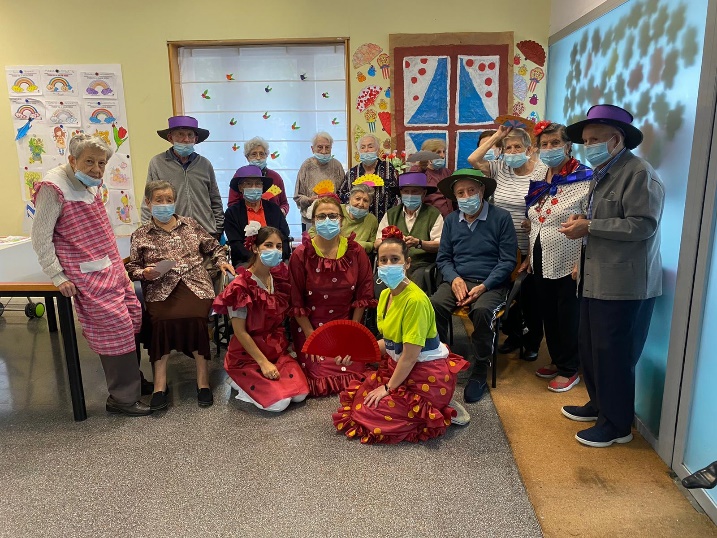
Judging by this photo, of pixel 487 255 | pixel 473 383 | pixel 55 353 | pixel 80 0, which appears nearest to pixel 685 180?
pixel 487 255

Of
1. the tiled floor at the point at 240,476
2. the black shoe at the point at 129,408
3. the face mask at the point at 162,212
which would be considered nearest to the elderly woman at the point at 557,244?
the tiled floor at the point at 240,476

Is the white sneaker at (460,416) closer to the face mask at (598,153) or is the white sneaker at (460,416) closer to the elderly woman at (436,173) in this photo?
the face mask at (598,153)

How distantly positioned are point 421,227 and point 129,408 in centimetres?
209

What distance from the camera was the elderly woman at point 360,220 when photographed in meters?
3.61

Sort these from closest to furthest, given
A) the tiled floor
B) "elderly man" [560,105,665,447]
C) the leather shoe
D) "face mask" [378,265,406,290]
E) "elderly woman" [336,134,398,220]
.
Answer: the leather shoe → the tiled floor → "elderly man" [560,105,665,447] → "face mask" [378,265,406,290] → "elderly woman" [336,134,398,220]

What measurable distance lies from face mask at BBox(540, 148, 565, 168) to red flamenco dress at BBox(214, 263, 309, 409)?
5.12 feet

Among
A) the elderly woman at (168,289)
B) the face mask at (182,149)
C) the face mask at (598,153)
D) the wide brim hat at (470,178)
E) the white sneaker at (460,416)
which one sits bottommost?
the white sneaker at (460,416)

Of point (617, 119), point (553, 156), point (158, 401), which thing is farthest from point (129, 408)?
point (617, 119)

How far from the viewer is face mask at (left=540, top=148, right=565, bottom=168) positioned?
272 centimetres

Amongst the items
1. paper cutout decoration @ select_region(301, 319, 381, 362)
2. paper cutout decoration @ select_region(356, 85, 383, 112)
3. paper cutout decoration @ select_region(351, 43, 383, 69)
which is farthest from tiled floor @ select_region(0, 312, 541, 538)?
paper cutout decoration @ select_region(351, 43, 383, 69)

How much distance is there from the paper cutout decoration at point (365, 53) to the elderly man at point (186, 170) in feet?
5.48

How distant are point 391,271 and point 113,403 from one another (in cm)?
167

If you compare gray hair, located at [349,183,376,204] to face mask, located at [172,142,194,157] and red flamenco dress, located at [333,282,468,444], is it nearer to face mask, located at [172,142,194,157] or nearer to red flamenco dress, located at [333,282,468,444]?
face mask, located at [172,142,194,157]

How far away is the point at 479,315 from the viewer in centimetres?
288
